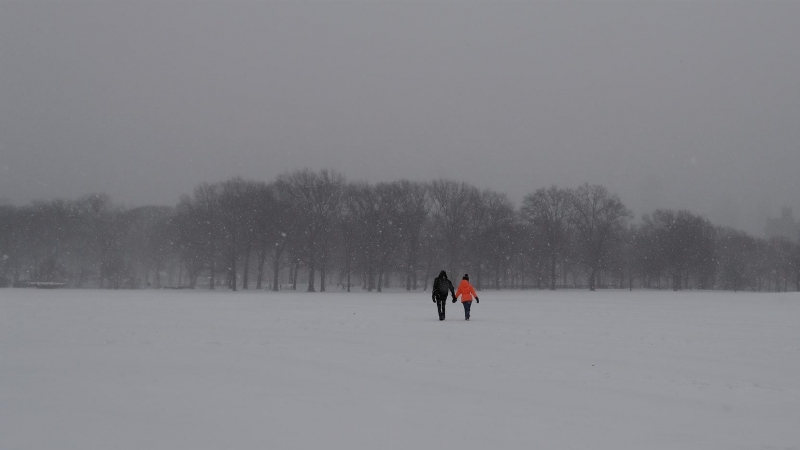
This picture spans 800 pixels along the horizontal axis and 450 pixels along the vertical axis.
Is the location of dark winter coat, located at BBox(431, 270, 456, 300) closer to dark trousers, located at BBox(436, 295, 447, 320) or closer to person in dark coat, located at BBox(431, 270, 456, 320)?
person in dark coat, located at BBox(431, 270, 456, 320)

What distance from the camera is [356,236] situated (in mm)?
73625

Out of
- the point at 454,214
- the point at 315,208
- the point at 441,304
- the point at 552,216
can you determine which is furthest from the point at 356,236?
the point at 441,304

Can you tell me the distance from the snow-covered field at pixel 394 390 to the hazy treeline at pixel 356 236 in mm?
54245

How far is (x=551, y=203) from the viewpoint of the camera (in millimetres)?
88250

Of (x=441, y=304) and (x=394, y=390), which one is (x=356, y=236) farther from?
(x=394, y=390)

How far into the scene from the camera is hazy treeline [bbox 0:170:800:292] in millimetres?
73312

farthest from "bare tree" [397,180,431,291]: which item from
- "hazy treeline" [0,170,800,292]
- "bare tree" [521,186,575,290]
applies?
"bare tree" [521,186,575,290]

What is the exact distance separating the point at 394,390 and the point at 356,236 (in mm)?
63285

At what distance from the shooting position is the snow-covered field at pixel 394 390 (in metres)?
8.02

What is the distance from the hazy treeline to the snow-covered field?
54245mm

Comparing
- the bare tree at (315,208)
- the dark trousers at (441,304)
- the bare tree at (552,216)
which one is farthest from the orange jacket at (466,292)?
the bare tree at (552,216)

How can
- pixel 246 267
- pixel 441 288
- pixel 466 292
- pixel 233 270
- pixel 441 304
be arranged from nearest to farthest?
pixel 466 292 → pixel 441 288 → pixel 441 304 → pixel 233 270 → pixel 246 267

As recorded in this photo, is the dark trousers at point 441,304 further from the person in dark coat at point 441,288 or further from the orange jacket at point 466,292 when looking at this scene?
the orange jacket at point 466,292

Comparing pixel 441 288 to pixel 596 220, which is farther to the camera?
pixel 596 220
